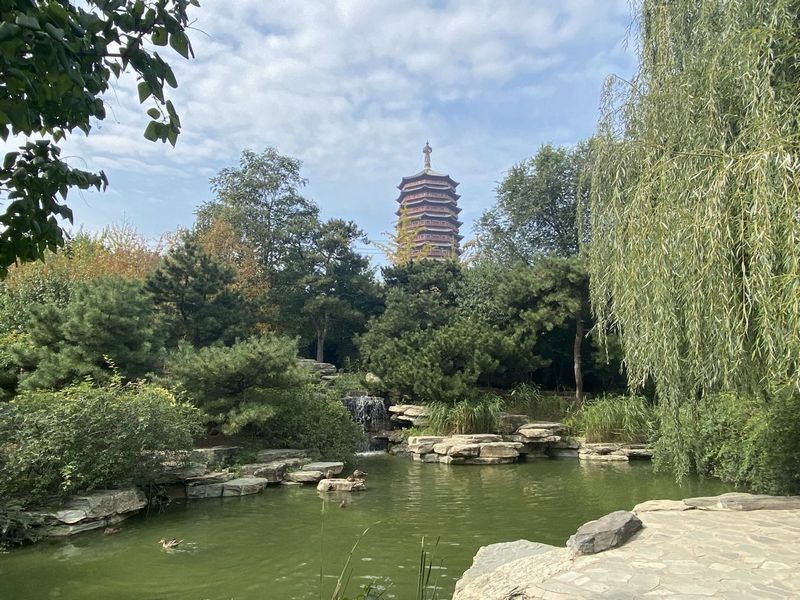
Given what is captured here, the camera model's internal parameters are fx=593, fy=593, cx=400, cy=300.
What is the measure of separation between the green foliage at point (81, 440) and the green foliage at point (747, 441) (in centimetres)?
577

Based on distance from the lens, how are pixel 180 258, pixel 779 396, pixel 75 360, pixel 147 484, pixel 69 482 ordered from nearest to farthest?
1. pixel 69 482
2. pixel 779 396
3. pixel 147 484
4. pixel 75 360
5. pixel 180 258

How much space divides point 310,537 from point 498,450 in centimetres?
601

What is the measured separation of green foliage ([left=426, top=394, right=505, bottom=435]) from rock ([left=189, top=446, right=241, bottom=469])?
464 cm

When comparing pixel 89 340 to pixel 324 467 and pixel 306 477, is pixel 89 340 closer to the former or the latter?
pixel 306 477

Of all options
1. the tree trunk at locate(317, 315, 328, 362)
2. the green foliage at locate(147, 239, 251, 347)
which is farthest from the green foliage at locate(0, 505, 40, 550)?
the tree trunk at locate(317, 315, 328, 362)

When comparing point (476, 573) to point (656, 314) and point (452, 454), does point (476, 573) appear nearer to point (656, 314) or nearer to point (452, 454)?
point (656, 314)

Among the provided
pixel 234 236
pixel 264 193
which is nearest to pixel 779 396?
pixel 234 236

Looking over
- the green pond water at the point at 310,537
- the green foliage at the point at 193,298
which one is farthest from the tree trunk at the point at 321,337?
the green pond water at the point at 310,537

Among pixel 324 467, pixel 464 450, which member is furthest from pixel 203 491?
pixel 464 450

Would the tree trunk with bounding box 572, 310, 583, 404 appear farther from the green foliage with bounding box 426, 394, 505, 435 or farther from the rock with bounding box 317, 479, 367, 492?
the rock with bounding box 317, 479, 367, 492

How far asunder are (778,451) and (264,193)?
18.7 m

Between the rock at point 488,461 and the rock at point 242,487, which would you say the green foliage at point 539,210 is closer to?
the rock at point 488,461

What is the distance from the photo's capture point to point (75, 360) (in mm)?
8703

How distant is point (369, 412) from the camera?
13.9m
